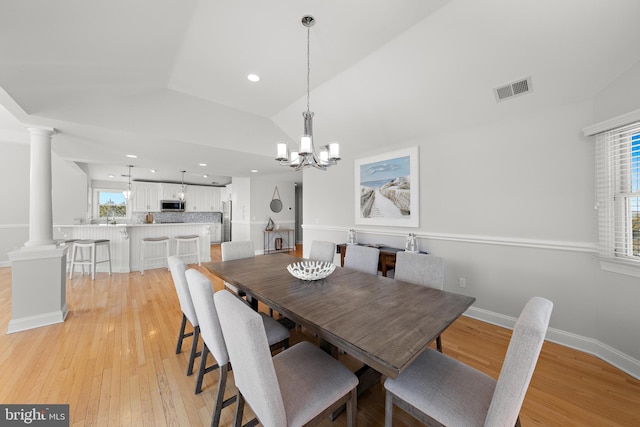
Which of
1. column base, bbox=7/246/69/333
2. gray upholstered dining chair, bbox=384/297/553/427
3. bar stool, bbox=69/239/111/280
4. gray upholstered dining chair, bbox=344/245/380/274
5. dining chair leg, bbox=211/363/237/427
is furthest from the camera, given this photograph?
bar stool, bbox=69/239/111/280

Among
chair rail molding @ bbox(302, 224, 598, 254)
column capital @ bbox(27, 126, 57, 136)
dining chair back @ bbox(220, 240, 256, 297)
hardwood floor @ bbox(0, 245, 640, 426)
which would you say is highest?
column capital @ bbox(27, 126, 57, 136)

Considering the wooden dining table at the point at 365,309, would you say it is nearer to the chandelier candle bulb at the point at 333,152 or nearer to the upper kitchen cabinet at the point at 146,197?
the chandelier candle bulb at the point at 333,152

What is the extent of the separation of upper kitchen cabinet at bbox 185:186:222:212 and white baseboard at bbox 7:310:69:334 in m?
6.25

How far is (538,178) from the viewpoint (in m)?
2.43

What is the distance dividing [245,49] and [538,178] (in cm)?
328

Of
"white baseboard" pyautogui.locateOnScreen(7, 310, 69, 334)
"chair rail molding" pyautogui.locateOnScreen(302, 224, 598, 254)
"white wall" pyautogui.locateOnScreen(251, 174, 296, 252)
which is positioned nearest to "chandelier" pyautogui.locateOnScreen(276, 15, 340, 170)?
"chair rail molding" pyautogui.locateOnScreen(302, 224, 598, 254)

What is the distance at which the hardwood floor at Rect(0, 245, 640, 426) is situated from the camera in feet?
5.01

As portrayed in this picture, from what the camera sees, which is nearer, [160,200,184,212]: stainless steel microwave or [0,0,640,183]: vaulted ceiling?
[0,0,640,183]: vaulted ceiling

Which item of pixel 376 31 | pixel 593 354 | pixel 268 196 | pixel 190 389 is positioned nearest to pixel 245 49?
pixel 376 31

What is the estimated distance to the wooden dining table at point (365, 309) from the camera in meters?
1.05

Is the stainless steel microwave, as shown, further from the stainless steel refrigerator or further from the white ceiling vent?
the white ceiling vent

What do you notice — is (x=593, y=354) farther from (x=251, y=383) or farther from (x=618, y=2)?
(x=251, y=383)

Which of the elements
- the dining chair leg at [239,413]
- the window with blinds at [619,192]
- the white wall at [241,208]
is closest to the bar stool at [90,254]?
the white wall at [241,208]

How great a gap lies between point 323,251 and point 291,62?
7.24ft
